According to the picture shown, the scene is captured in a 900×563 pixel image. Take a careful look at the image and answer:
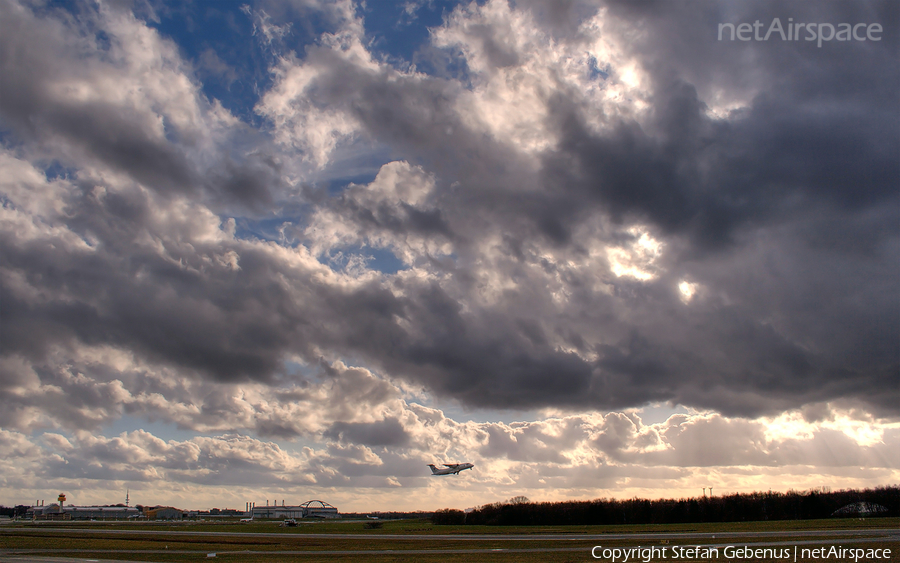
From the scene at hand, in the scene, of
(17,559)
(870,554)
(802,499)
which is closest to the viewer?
(870,554)

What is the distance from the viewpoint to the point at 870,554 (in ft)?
176

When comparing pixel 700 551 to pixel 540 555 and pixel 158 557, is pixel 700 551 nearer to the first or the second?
pixel 540 555

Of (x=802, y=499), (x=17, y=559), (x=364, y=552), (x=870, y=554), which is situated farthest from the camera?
(x=802, y=499)

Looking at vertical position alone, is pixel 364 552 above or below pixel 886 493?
above

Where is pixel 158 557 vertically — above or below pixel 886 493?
above

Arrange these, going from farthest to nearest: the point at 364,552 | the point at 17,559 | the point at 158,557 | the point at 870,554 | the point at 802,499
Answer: the point at 802,499, the point at 364,552, the point at 158,557, the point at 17,559, the point at 870,554

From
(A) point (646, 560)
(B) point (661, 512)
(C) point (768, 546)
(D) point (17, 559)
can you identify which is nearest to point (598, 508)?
(B) point (661, 512)

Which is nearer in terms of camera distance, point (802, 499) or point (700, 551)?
point (700, 551)

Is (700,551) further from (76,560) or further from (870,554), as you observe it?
(76,560)

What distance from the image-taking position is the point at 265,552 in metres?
69.8

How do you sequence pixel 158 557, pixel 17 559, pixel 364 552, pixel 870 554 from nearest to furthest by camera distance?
pixel 870 554 → pixel 17 559 → pixel 158 557 → pixel 364 552

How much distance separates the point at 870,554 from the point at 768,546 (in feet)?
40.1

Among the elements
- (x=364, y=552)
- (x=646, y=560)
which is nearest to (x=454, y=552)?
(x=364, y=552)

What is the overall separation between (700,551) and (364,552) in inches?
1569
